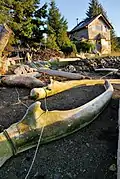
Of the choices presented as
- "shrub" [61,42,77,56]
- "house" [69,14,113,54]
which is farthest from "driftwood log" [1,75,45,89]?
"house" [69,14,113,54]

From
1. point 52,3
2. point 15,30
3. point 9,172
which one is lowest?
point 9,172

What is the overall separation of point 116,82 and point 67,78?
1.86 meters

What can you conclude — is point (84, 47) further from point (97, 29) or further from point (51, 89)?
point (51, 89)

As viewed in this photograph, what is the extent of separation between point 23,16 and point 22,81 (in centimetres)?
1368

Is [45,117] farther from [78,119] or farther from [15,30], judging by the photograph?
[15,30]

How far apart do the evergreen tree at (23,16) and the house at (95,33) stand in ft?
53.4

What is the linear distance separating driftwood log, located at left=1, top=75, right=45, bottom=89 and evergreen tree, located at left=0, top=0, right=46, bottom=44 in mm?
10496

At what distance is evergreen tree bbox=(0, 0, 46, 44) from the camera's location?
62.7 feet

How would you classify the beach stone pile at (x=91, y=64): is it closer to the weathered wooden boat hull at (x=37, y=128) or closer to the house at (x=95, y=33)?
the weathered wooden boat hull at (x=37, y=128)

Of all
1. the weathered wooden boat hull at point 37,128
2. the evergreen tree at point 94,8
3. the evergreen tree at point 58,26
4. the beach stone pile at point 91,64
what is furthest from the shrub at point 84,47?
the evergreen tree at point 94,8

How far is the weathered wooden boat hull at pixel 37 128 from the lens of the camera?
169 inches

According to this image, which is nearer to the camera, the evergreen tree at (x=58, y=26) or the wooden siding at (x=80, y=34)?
the evergreen tree at (x=58, y=26)

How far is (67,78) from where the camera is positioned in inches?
402

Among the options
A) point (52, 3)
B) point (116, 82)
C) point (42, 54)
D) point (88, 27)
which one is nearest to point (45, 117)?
point (116, 82)
